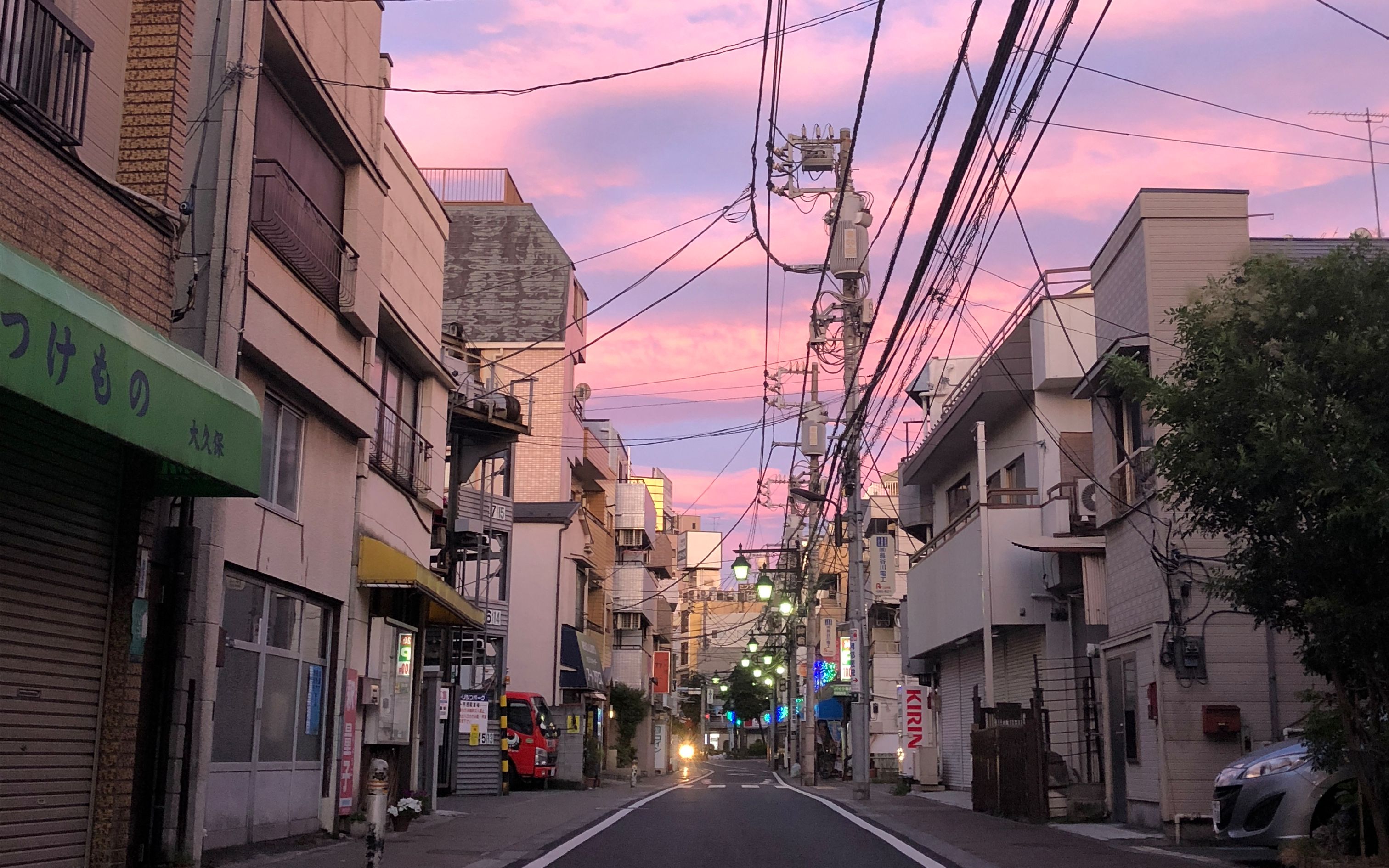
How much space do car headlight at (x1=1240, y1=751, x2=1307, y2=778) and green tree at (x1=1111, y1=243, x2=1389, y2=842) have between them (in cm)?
62

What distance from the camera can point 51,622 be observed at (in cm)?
988

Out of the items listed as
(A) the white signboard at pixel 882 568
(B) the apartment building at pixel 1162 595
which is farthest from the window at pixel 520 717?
(B) the apartment building at pixel 1162 595

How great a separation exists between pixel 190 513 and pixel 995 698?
2217 cm

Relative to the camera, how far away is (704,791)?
34.8m

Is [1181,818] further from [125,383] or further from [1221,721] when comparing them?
[125,383]

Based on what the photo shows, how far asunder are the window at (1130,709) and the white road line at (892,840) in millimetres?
3880

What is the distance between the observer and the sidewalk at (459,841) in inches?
512

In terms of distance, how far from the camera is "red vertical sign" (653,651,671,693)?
66125 mm

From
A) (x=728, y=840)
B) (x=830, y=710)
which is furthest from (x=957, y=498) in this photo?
(x=830, y=710)

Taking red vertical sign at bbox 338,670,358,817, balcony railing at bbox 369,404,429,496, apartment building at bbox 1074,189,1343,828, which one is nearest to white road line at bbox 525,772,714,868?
red vertical sign at bbox 338,670,358,817

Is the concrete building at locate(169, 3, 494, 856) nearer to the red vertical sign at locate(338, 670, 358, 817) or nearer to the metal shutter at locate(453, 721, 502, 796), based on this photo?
the red vertical sign at locate(338, 670, 358, 817)

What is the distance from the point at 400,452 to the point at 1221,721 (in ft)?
40.9

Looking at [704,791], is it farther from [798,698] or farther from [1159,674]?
[798,698]

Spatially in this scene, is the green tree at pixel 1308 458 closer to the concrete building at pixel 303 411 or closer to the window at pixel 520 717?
the concrete building at pixel 303 411
